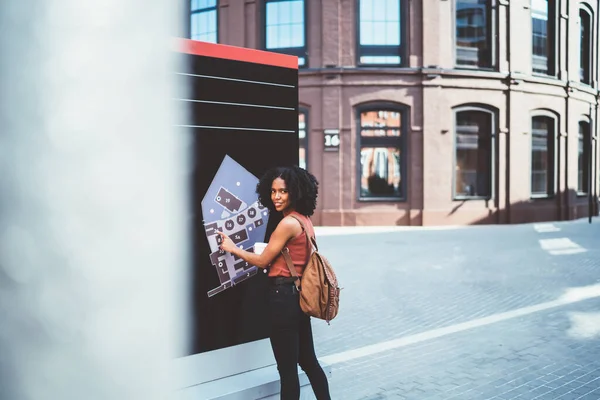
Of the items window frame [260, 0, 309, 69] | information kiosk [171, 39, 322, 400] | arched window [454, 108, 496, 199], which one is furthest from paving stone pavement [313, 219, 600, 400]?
window frame [260, 0, 309, 69]

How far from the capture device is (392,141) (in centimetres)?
1922

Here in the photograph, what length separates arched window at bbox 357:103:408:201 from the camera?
19125 mm

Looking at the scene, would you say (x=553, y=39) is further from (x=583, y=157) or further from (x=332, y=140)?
(x=332, y=140)

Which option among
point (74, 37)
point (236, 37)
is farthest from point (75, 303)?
point (236, 37)

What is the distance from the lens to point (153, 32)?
2797 millimetres

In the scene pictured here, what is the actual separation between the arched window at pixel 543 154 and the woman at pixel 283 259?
1950 centimetres

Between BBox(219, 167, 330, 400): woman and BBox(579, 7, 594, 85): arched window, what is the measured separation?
2344 centimetres

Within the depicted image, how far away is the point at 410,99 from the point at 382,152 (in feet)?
6.27

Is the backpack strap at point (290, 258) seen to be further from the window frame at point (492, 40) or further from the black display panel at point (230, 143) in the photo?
the window frame at point (492, 40)

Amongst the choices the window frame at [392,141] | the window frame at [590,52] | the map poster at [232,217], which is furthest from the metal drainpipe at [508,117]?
the map poster at [232,217]

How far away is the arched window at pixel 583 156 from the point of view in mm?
23422

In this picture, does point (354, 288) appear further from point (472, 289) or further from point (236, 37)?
point (236, 37)

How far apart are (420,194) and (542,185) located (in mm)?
5482


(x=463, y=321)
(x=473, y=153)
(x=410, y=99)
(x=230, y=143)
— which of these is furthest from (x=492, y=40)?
(x=230, y=143)
